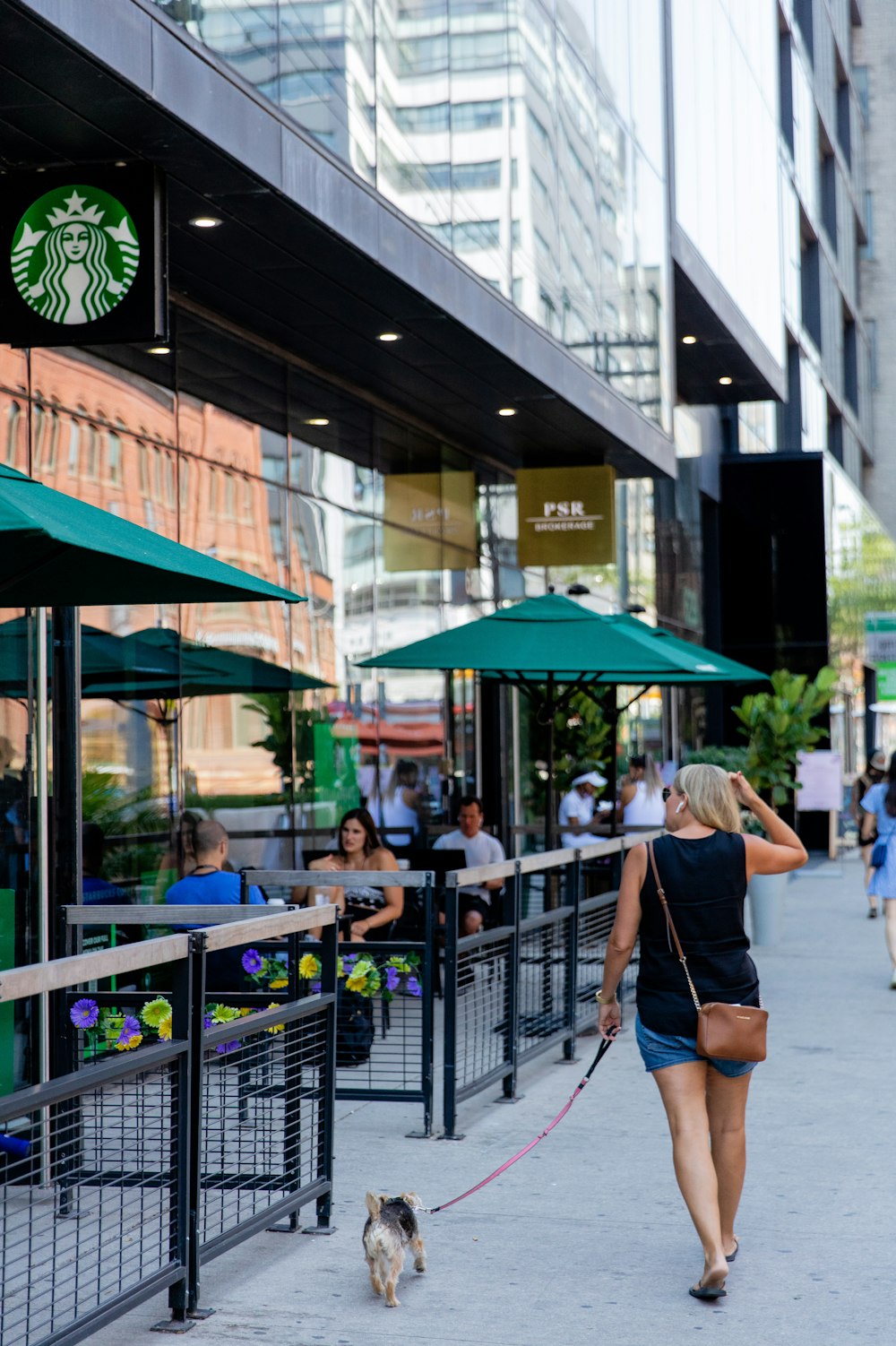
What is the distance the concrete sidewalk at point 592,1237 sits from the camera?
5.34 meters

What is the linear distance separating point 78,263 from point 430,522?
9.08m

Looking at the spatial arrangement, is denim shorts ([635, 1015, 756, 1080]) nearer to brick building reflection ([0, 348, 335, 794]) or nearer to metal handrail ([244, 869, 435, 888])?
metal handrail ([244, 869, 435, 888])

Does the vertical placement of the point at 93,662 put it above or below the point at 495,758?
above

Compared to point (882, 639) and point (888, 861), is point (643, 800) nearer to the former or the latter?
point (888, 861)

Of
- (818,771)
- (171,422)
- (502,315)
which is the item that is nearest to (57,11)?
(171,422)

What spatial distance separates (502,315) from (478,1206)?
6861mm

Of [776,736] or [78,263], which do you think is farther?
[776,736]

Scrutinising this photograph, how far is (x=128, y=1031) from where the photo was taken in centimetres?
657

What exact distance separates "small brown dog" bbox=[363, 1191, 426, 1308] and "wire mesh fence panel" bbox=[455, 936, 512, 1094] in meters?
2.35

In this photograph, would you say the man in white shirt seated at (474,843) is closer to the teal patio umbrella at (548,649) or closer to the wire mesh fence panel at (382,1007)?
the teal patio umbrella at (548,649)

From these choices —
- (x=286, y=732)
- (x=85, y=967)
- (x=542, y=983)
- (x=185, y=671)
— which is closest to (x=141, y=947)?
(x=85, y=967)

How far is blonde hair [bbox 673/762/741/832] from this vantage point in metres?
5.86

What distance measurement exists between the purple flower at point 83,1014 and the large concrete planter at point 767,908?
34.2 ft

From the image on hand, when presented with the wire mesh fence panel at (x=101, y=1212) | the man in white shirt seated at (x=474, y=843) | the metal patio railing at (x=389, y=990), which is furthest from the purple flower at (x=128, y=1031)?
the man in white shirt seated at (x=474, y=843)
